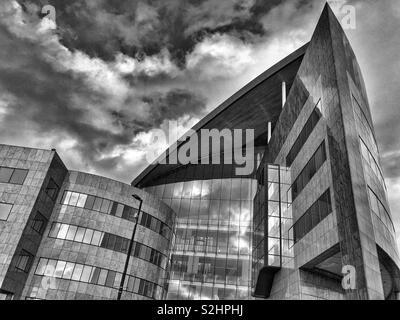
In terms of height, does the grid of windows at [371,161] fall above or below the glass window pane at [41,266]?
above

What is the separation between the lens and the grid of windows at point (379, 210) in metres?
20.9

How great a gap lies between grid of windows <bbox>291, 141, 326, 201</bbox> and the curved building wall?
19.2m

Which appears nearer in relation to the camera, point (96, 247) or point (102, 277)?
point (102, 277)

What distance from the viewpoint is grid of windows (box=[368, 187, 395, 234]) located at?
68.5 ft

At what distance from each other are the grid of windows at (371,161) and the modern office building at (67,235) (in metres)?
25.8

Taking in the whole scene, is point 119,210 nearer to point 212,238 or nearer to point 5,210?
point 5,210

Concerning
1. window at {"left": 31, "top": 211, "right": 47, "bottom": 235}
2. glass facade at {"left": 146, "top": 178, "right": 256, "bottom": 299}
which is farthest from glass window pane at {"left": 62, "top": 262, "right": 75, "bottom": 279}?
glass facade at {"left": 146, "top": 178, "right": 256, "bottom": 299}

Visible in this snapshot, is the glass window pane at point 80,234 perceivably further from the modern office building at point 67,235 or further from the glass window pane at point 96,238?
the glass window pane at point 96,238

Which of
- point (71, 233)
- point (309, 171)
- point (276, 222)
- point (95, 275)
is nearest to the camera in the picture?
point (309, 171)

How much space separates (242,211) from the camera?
4550 cm

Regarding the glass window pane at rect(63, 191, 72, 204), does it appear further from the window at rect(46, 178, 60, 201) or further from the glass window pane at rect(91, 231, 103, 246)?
the glass window pane at rect(91, 231, 103, 246)

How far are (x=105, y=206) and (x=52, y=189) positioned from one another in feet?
19.6

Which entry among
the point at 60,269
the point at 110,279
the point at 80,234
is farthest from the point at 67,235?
the point at 110,279

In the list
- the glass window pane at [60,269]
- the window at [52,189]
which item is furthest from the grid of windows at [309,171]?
the window at [52,189]
